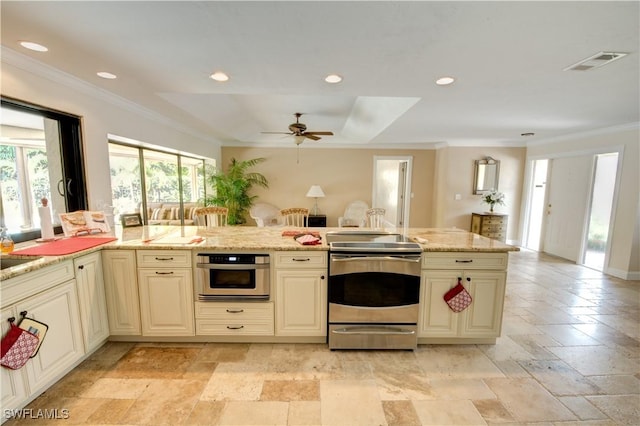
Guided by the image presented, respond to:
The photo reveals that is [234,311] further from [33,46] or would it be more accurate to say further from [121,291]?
[33,46]

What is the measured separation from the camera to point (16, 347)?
1552 millimetres

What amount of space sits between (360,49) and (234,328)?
2.41m

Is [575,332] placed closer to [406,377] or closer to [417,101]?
[406,377]

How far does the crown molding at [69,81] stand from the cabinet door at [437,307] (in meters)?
3.51

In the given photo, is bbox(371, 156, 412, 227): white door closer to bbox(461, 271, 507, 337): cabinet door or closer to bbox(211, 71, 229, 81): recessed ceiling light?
bbox(461, 271, 507, 337): cabinet door

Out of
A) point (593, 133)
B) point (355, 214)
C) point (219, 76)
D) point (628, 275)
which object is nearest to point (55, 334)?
point (219, 76)

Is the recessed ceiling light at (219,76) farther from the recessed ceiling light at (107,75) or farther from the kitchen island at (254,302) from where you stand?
the kitchen island at (254,302)

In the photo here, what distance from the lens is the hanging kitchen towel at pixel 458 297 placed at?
7.55 feet

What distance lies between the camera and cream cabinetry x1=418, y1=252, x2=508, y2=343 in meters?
2.30

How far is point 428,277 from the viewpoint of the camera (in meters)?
2.32

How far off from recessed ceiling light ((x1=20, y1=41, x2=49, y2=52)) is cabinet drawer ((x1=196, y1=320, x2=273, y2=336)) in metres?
2.30

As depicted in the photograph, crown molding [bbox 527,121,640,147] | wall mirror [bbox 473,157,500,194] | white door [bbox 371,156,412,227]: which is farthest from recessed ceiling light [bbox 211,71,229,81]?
wall mirror [bbox 473,157,500,194]

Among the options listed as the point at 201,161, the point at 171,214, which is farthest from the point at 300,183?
the point at 171,214

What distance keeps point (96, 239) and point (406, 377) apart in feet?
9.13
